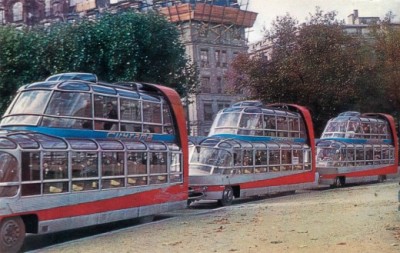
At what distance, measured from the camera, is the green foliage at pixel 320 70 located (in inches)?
1326

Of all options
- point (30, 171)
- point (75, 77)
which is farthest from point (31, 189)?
point (75, 77)

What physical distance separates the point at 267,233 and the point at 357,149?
21264 millimetres

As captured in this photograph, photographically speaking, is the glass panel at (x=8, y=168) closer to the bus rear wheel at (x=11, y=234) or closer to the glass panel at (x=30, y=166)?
the glass panel at (x=30, y=166)

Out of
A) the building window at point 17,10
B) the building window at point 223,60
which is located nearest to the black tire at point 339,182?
the building window at point 223,60

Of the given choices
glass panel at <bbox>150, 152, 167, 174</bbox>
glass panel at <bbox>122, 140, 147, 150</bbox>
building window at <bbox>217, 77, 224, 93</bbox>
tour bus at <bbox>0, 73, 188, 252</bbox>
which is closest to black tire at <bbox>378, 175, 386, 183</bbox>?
tour bus at <bbox>0, 73, 188, 252</bbox>

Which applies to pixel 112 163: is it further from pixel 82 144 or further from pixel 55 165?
pixel 55 165

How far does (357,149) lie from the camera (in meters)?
32.0

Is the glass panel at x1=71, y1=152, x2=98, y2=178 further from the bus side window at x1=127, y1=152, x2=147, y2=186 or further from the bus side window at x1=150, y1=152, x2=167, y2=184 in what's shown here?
the bus side window at x1=150, y1=152, x2=167, y2=184

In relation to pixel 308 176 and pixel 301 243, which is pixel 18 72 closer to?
pixel 308 176

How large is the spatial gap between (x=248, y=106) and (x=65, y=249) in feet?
46.6

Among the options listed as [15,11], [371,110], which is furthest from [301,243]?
[15,11]

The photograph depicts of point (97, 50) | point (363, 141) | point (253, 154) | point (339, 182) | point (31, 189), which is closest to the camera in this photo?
point (31, 189)

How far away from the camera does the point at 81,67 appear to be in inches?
1049

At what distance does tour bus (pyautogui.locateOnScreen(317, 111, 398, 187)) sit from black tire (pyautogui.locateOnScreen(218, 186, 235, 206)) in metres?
10.3
